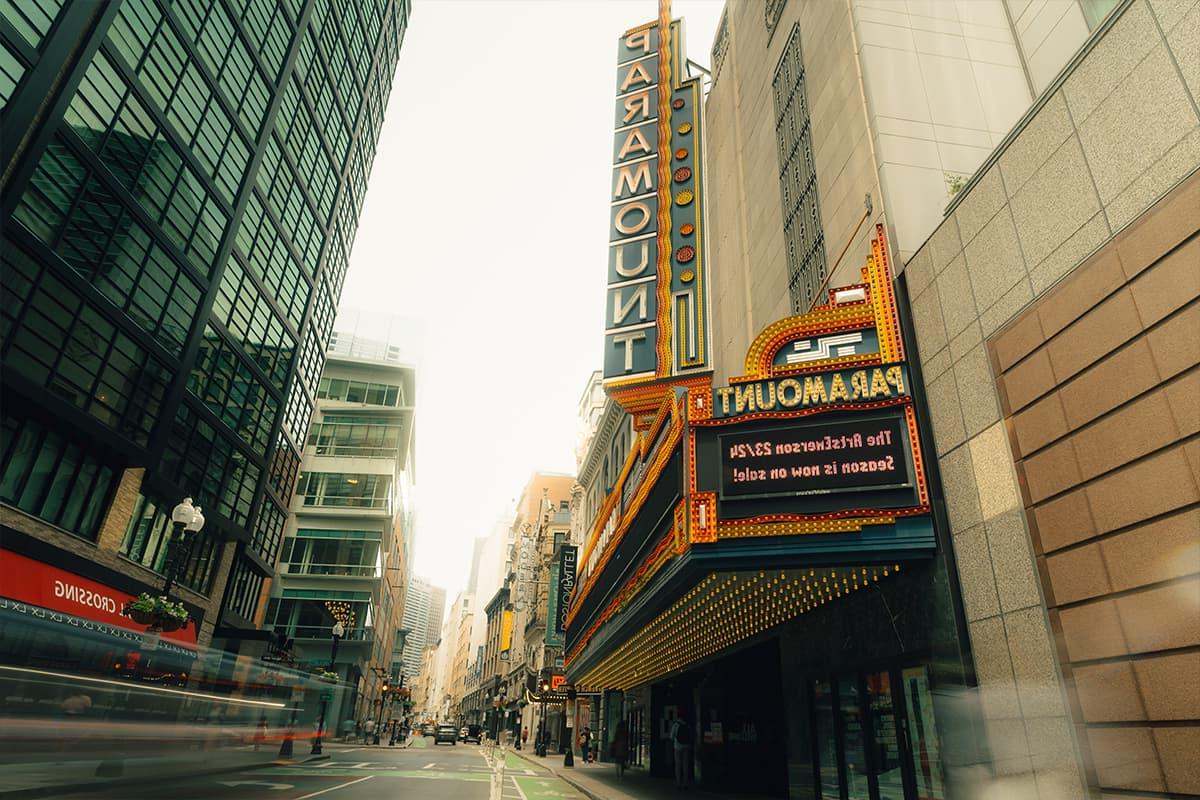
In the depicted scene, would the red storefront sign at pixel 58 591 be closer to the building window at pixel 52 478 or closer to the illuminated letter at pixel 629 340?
the building window at pixel 52 478

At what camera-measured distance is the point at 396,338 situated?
10519 cm

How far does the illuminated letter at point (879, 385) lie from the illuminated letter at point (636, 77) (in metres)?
17.4

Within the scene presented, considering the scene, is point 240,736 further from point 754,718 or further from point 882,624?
point 882,624

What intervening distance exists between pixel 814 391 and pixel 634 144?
47.5 ft

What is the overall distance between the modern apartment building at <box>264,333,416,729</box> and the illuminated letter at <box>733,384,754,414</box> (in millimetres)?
→ 47321

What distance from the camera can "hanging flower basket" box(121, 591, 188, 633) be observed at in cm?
1542

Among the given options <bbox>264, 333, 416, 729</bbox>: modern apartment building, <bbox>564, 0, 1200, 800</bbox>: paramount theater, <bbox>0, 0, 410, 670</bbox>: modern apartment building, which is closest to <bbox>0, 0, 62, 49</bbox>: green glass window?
<bbox>0, 0, 410, 670</bbox>: modern apartment building

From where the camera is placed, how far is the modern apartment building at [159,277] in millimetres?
19484

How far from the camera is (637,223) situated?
68.1 ft

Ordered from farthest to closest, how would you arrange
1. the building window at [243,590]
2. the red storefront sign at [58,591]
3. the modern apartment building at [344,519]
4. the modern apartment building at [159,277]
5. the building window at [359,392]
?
1. the building window at [359,392]
2. the modern apartment building at [344,519]
3. the building window at [243,590]
4. the modern apartment building at [159,277]
5. the red storefront sign at [58,591]

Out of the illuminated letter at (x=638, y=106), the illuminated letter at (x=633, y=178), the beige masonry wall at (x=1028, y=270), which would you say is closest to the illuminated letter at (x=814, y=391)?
the beige masonry wall at (x=1028, y=270)

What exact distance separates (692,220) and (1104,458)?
1355cm

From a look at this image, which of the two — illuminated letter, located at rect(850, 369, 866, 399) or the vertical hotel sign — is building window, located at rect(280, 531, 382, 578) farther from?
illuminated letter, located at rect(850, 369, 866, 399)

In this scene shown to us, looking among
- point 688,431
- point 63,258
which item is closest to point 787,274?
point 688,431
